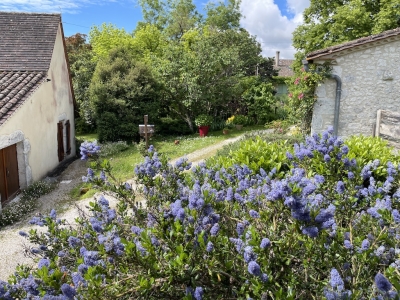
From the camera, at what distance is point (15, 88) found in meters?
10.6

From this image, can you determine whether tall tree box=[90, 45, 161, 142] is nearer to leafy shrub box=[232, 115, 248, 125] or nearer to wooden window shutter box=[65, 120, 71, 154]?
wooden window shutter box=[65, 120, 71, 154]

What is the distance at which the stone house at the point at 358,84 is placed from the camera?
10367mm

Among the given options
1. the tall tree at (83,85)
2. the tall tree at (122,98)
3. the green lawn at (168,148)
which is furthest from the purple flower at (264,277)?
the tall tree at (83,85)

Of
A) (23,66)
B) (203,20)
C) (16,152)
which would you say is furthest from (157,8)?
(16,152)

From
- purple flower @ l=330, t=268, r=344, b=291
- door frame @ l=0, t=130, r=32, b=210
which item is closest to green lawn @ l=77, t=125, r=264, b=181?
door frame @ l=0, t=130, r=32, b=210

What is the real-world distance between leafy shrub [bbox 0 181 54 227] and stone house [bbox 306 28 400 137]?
909cm

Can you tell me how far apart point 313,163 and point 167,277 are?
2749 mm

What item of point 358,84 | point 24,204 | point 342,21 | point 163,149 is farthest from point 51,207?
point 342,21

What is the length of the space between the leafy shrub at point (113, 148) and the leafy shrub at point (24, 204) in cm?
418

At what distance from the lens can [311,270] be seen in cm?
241

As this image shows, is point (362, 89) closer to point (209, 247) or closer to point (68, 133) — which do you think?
point (209, 247)

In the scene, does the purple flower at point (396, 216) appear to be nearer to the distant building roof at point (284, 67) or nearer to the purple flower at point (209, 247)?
the purple flower at point (209, 247)

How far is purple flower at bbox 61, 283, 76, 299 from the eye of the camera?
2020mm

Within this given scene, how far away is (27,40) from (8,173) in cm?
579
